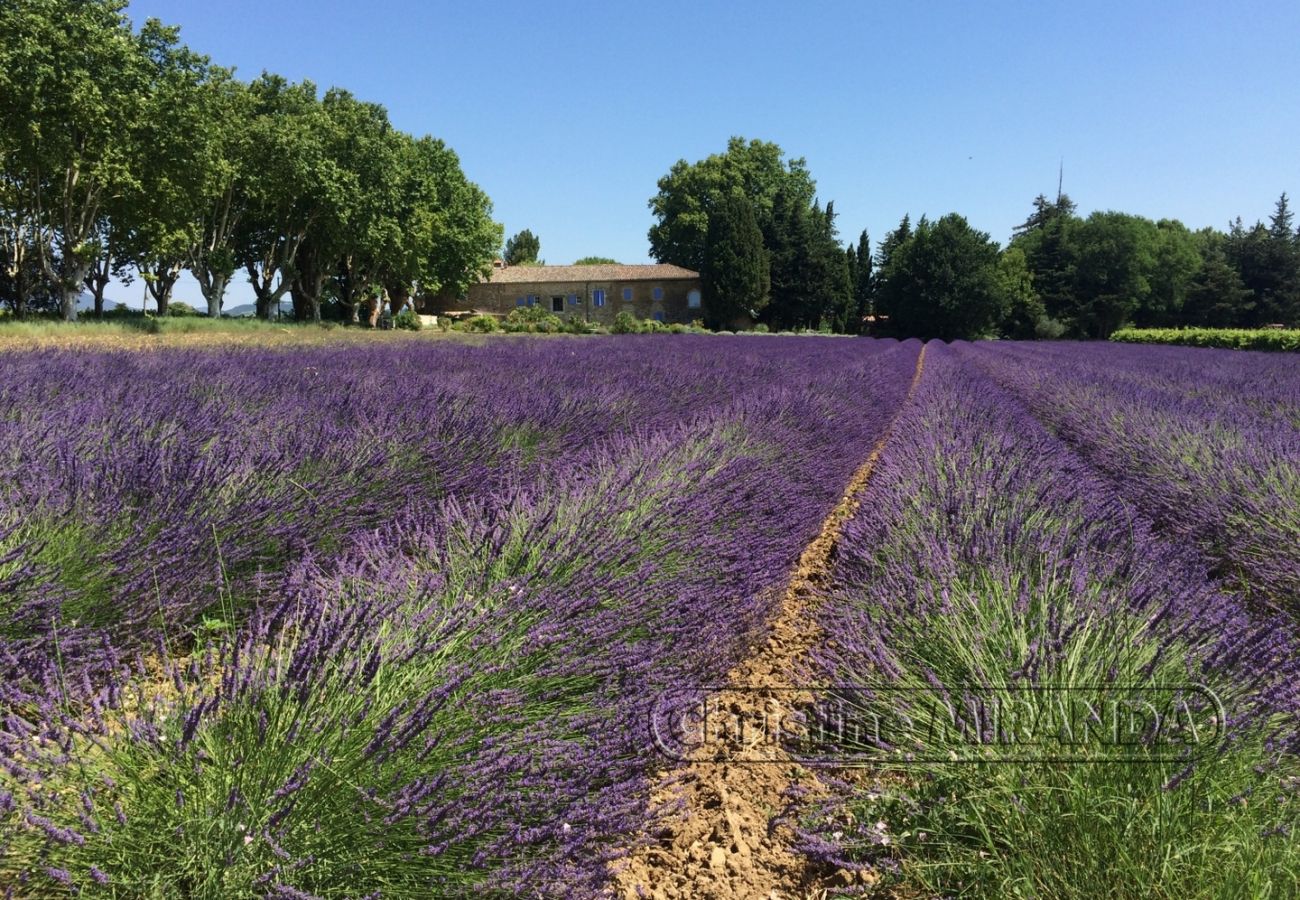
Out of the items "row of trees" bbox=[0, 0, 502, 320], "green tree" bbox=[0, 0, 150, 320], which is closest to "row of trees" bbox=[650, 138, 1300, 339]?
"row of trees" bbox=[0, 0, 502, 320]

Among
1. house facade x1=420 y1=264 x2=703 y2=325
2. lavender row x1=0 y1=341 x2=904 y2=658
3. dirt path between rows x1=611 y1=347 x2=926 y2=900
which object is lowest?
dirt path between rows x1=611 y1=347 x2=926 y2=900

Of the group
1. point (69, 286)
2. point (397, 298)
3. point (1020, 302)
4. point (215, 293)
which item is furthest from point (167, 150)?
point (1020, 302)

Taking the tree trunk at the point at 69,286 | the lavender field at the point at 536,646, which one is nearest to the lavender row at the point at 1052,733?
the lavender field at the point at 536,646

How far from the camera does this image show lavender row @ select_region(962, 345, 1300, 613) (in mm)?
2830

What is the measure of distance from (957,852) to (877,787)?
0.21m

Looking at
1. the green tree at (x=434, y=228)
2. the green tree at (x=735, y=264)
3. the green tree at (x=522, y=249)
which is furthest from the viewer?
the green tree at (x=522, y=249)

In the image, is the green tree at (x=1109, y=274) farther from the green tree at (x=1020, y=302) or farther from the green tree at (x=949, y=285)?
the green tree at (x=949, y=285)

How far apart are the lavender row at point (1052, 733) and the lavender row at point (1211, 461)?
0.53 m

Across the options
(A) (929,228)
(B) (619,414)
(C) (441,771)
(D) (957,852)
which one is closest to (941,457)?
(B) (619,414)

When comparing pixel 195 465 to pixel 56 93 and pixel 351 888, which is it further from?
pixel 56 93

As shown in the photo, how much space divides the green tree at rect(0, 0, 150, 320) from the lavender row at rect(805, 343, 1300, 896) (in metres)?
21.5

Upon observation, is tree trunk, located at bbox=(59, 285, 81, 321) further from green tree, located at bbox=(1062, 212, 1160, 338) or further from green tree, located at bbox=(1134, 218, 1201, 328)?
green tree, located at bbox=(1134, 218, 1201, 328)

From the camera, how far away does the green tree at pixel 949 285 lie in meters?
42.4

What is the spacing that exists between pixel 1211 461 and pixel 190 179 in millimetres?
24057
